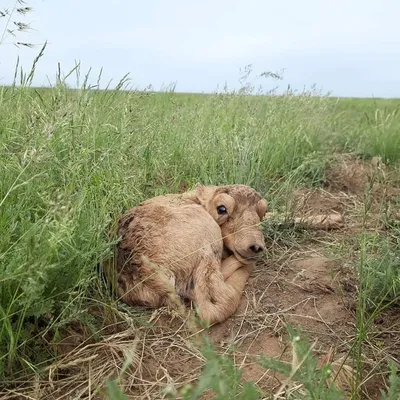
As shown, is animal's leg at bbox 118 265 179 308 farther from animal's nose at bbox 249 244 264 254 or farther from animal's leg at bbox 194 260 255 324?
animal's nose at bbox 249 244 264 254

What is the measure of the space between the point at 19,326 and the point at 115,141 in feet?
5.33

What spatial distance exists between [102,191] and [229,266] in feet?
2.83

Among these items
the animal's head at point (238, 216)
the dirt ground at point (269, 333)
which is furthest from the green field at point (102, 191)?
the animal's head at point (238, 216)

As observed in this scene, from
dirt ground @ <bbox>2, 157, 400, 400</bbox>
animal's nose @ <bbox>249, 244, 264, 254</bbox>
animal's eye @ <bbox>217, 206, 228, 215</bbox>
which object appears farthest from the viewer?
animal's eye @ <bbox>217, 206, 228, 215</bbox>

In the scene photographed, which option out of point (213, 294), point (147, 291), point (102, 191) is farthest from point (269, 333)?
point (102, 191)

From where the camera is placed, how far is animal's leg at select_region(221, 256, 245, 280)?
3123mm

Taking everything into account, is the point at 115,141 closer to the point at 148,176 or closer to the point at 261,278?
the point at 148,176

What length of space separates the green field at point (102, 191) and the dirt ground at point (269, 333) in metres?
0.04

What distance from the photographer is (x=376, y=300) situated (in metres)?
3.00

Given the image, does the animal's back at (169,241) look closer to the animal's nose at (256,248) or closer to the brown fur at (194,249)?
the brown fur at (194,249)

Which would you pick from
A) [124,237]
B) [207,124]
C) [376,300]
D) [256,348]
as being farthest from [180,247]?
[207,124]

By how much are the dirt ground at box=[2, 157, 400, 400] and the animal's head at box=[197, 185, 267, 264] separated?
9.7 inches

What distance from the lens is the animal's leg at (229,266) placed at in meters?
3.12

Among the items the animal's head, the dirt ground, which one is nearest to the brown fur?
the animal's head
